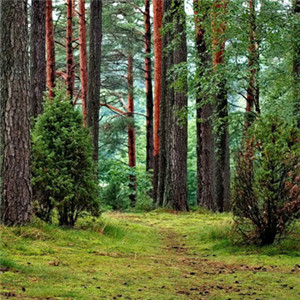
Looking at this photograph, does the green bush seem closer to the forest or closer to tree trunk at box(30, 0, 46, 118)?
the forest

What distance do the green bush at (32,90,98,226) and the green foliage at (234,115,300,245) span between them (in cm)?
263

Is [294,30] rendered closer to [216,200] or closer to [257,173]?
[257,173]

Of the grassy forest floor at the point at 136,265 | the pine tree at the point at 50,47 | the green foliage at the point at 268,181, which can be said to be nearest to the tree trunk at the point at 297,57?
the green foliage at the point at 268,181

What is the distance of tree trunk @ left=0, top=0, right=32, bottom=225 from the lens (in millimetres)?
7898

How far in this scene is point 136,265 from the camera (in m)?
6.86

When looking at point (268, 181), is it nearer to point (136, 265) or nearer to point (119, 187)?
point (136, 265)

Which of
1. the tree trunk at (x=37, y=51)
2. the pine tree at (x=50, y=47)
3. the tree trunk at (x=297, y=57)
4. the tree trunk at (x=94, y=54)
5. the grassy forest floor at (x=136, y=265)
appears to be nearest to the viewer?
the grassy forest floor at (x=136, y=265)

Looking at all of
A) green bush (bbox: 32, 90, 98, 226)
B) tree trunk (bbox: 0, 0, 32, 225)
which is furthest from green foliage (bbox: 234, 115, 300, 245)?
tree trunk (bbox: 0, 0, 32, 225)

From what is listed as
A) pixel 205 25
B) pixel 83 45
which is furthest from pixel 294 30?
pixel 83 45

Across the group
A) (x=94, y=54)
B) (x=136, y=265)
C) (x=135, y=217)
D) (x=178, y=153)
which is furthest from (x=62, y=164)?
(x=94, y=54)

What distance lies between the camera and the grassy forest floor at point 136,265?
5.24 metres

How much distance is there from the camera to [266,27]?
10273 millimetres

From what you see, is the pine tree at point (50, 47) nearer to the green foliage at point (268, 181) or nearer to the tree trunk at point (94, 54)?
the tree trunk at point (94, 54)

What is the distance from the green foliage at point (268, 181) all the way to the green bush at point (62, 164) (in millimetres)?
2633
